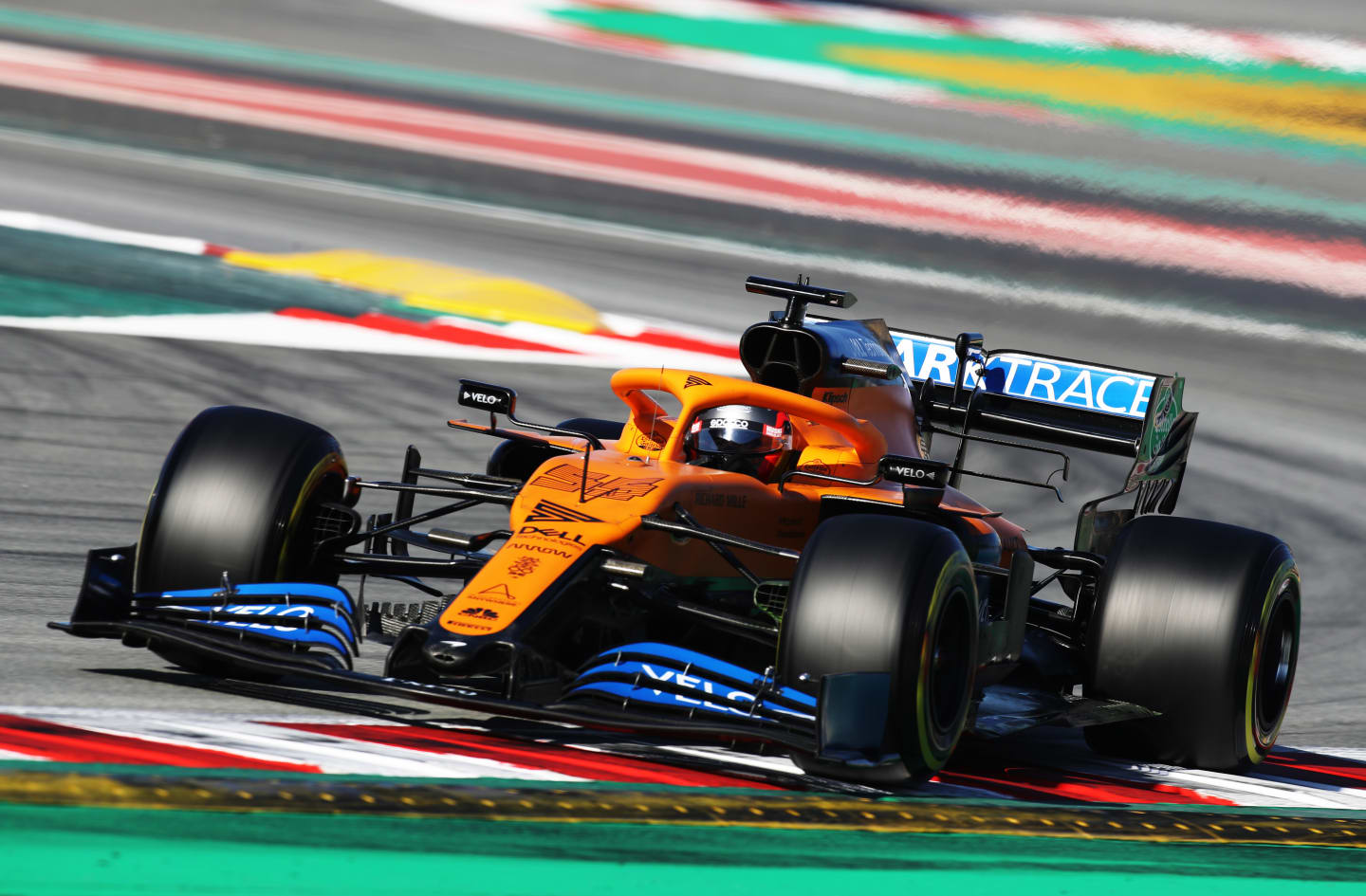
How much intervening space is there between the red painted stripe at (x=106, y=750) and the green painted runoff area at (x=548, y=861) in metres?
0.54

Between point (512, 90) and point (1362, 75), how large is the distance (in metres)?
12.1

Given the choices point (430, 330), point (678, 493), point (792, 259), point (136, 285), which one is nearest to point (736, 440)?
point (678, 493)

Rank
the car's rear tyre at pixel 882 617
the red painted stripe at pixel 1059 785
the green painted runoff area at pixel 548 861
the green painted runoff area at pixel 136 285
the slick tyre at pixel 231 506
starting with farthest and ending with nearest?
the green painted runoff area at pixel 136 285 < the slick tyre at pixel 231 506 < the red painted stripe at pixel 1059 785 < the car's rear tyre at pixel 882 617 < the green painted runoff area at pixel 548 861

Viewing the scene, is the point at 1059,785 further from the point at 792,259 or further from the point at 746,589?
the point at 792,259

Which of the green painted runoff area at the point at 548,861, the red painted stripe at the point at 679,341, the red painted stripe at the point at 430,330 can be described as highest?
the red painted stripe at the point at 679,341

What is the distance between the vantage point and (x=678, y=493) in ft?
24.0

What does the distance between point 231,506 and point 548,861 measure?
2.80 meters

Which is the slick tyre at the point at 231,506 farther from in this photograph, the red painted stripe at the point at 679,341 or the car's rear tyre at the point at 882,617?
the red painted stripe at the point at 679,341

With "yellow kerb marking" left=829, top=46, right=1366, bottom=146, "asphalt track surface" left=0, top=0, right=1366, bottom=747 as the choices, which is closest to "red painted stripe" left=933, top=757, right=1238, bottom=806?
"asphalt track surface" left=0, top=0, right=1366, bottom=747

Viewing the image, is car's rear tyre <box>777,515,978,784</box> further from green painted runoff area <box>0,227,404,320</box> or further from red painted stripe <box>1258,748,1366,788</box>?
green painted runoff area <box>0,227,404,320</box>

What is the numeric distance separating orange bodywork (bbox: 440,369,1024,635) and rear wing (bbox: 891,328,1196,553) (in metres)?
1.13

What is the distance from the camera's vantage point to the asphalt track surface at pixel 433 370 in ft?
33.9

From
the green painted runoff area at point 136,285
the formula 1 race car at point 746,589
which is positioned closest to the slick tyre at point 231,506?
the formula 1 race car at point 746,589

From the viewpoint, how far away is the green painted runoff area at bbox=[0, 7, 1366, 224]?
24.8 m
